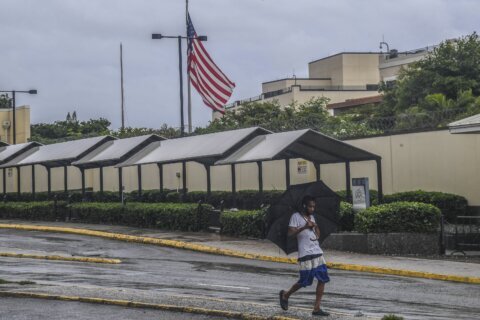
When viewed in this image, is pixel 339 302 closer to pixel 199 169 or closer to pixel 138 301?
pixel 138 301

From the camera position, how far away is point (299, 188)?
15.4 m

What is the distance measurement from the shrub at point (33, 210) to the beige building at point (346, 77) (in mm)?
66986

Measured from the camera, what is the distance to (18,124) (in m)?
79.2

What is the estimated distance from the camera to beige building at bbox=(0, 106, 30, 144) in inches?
3068

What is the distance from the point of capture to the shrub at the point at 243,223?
31.5m

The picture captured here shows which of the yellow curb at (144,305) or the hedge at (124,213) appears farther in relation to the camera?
the hedge at (124,213)

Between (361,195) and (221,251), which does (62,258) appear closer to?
(221,251)

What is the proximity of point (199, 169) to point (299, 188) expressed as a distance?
34.5 m

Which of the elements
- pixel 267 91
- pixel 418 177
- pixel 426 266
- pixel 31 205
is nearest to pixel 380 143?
pixel 418 177

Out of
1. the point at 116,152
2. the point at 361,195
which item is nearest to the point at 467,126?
the point at 361,195

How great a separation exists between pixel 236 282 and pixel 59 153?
1154 inches

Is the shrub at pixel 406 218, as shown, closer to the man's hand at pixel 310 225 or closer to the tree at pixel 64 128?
the man's hand at pixel 310 225

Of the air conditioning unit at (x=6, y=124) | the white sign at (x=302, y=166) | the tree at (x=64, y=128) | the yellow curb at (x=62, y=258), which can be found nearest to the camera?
the yellow curb at (x=62, y=258)

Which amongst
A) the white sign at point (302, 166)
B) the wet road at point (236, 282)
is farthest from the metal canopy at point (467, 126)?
the white sign at point (302, 166)
